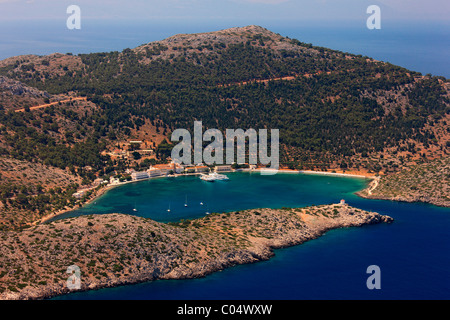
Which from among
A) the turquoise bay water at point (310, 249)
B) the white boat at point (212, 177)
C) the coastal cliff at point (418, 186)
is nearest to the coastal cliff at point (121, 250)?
the turquoise bay water at point (310, 249)

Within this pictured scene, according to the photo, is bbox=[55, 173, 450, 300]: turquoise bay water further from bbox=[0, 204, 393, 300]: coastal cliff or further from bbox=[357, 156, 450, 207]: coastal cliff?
bbox=[357, 156, 450, 207]: coastal cliff

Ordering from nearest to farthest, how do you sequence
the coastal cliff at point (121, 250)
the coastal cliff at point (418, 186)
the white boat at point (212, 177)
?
the coastal cliff at point (121, 250), the coastal cliff at point (418, 186), the white boat at point (212, 177)

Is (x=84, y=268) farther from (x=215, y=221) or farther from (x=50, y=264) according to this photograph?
(x=215, y=221)

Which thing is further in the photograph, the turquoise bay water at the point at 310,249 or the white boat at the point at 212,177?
Result: the white boat at the point at 212,177

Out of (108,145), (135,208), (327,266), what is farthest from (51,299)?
(108,145)

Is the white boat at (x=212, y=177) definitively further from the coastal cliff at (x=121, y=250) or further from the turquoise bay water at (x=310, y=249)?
the coastal cliff at (x=121, y=250)

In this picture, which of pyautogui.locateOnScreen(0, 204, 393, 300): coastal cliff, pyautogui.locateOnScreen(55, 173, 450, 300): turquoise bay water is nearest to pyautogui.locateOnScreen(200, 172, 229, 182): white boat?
pyautogui.locateOnScreen(55, 173, 450, 300): turquoise bay water

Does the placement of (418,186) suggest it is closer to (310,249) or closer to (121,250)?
(310,249)
